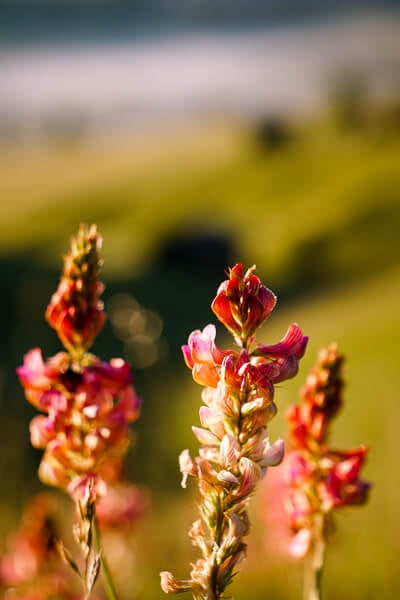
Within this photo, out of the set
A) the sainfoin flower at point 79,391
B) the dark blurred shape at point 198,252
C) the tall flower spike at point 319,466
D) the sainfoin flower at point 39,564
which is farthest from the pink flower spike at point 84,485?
the dark blurred shape at point 198,252

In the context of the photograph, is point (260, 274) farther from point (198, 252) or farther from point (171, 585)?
point (171, 585)

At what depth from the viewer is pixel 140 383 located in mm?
10023

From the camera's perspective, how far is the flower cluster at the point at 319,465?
1.19 m

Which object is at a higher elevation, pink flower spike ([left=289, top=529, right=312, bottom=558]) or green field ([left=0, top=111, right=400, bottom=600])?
green field ([left=0, top=111, right=400, bottom=600])

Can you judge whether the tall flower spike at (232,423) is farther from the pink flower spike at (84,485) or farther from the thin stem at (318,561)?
the thin stem at (318,561)

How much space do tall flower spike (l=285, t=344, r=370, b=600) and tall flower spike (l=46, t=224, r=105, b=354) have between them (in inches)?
13.4

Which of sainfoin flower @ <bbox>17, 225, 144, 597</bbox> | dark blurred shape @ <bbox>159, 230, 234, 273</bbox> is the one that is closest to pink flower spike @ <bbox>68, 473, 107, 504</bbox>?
A: sainfoin flower @ <bbox>17, 225, 144, 597</bbox>

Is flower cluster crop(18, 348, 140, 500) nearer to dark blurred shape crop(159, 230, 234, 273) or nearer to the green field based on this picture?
the green field

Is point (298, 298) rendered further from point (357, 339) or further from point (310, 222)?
point (357, 339)

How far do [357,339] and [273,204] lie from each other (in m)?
14.1

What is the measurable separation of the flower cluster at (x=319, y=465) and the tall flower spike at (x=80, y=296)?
34cm

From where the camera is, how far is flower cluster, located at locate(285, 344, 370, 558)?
119 centimetres

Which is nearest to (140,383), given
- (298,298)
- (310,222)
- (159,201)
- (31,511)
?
(298,298)

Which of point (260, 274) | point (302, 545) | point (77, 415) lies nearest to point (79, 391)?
point (77, 415)
